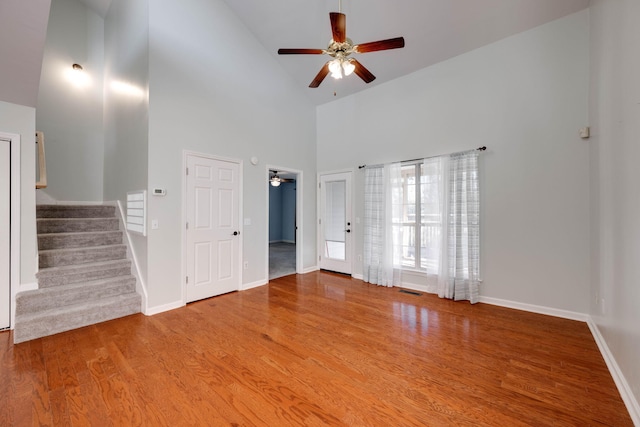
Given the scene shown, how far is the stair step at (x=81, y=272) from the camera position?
3035 mm

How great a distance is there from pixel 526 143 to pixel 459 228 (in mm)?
1382

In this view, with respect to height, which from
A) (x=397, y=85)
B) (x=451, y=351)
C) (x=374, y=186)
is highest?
(x=397, y=85)

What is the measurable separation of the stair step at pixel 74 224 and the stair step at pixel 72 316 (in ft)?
4.49

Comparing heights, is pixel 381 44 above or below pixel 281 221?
above

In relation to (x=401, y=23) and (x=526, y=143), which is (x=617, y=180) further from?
(x=401, y=23)

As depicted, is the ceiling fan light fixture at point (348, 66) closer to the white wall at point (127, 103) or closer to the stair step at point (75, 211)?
the white wall at point (127, 103)

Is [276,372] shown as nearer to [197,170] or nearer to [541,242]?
[197,170]

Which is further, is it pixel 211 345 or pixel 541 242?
pixel 541 242

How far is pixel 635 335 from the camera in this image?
169cm

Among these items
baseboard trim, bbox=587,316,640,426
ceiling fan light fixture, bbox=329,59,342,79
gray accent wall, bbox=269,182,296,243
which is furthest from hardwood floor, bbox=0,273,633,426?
gray accent wall, bbox=269,182,296,243

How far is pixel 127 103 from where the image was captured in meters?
3.94

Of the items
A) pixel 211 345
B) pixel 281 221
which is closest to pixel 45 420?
pixel 211 345

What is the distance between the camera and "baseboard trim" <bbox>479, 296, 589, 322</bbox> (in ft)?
10.1

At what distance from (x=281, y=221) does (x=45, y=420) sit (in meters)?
9.34
